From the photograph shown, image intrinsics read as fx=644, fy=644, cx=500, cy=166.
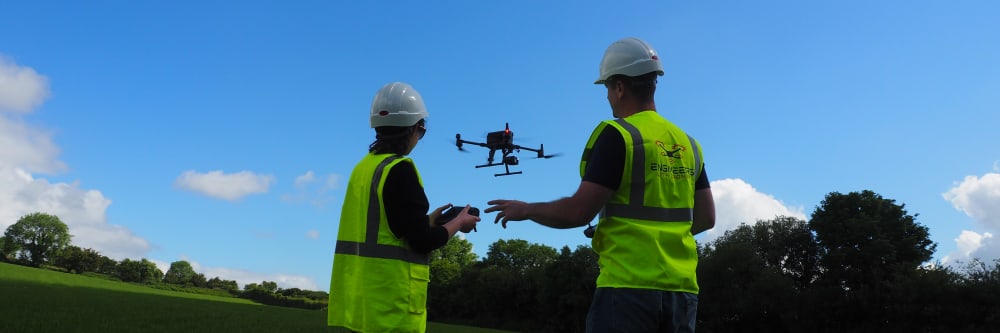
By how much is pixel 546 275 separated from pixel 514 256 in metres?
31.5

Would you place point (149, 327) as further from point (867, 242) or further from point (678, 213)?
point (867, 242)

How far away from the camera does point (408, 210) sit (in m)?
3.96

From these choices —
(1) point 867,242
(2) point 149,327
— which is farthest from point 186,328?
(1) point 867,242

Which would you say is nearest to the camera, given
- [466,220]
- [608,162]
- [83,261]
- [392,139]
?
[608,162]

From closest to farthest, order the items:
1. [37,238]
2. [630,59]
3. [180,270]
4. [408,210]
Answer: [630,59], [408,210], [37,238], [180,270]

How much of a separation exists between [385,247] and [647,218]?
162 centimetres

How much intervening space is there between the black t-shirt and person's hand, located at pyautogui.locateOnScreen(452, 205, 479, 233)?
4.05 feet

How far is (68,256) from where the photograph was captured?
12462cm

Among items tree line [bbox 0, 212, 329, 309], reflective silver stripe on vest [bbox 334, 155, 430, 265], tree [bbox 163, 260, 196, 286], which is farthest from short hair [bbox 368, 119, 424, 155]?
tree [bbox 163, 260, 196, 286]

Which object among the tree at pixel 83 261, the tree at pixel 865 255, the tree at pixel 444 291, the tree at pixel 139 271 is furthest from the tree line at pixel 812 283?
the tree at pixel 139 271

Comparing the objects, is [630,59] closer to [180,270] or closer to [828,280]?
[828,280]

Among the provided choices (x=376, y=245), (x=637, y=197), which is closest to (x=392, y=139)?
(x=376, y=245)

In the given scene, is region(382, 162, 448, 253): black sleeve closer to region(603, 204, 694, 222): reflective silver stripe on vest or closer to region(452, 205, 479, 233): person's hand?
region(452, 205, 479, 233): person's hand

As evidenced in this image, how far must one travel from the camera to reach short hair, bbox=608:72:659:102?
373cm
